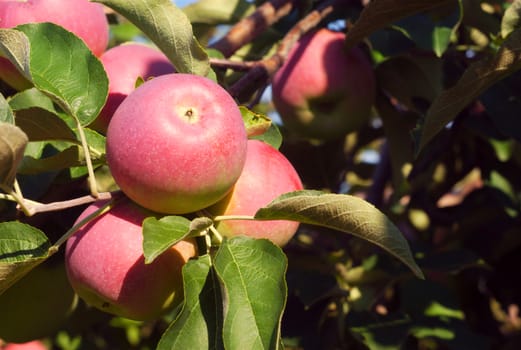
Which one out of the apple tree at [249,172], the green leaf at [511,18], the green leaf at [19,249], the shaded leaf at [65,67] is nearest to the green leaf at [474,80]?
the apple tree at [249,172]

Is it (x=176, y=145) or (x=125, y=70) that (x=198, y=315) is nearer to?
(x=176, y=145)

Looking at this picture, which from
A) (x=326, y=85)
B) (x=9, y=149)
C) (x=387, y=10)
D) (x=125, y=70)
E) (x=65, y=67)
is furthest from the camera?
(x=326, y=85)

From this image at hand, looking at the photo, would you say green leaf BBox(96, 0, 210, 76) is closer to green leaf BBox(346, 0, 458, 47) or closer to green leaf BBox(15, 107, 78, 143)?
green leaf BBox(15, 107, 78, 143)

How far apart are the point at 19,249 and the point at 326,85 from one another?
2.67 feet

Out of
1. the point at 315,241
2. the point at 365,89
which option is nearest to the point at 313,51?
the point at 365,89

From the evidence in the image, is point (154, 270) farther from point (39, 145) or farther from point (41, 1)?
point (41, 1)

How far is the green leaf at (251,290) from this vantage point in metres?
0.92

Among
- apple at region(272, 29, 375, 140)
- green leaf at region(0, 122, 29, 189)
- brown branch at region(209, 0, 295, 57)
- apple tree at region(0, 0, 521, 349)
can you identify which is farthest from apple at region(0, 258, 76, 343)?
apple at region(272, 29, 375, 140)

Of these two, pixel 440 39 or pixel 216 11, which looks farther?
pixel 216 11

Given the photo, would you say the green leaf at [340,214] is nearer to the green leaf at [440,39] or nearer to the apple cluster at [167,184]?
the apple cluster at [167,184]

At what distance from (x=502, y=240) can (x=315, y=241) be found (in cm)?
44

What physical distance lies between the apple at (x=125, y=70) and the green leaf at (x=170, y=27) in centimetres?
12

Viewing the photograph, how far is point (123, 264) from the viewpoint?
3.26ft

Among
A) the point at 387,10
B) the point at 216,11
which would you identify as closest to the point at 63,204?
the point at 387,10
